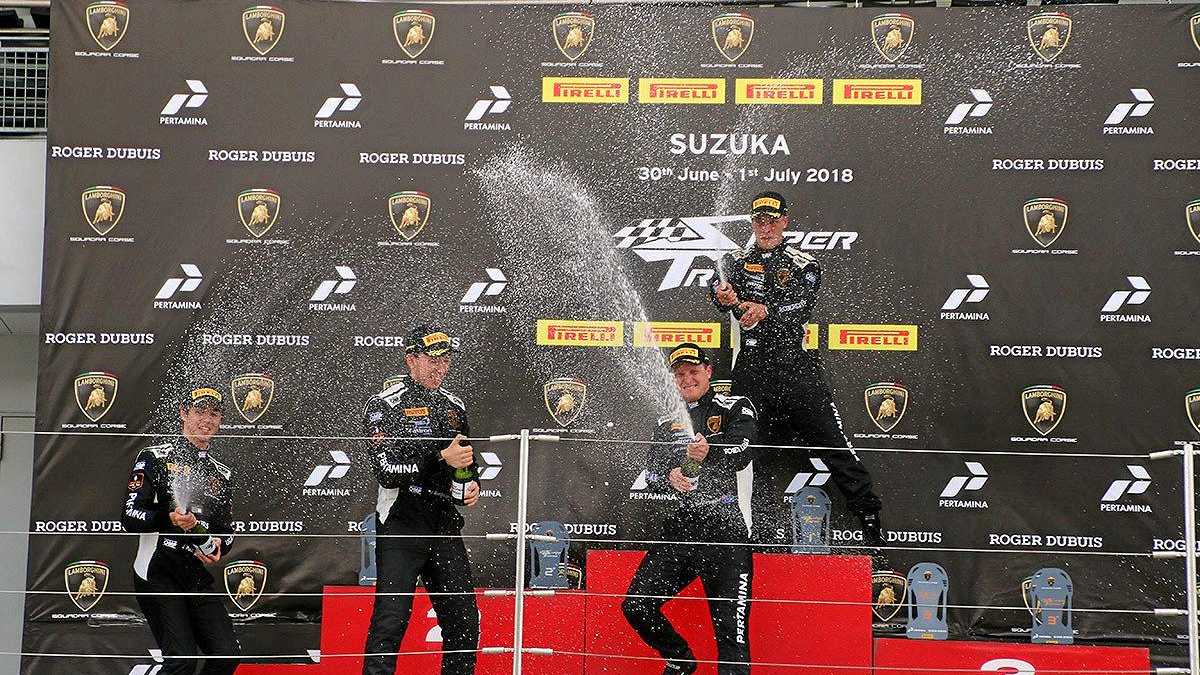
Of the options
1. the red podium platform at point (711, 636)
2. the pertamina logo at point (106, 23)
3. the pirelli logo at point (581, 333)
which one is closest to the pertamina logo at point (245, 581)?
the red podium platform at point (711, 636)

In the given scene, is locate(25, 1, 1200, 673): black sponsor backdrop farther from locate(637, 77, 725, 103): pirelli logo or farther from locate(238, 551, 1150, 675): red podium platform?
locate(238, 551, 1150, 675): red podium platform

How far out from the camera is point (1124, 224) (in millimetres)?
7141

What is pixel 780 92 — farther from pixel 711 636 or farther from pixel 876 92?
pixel 711 636

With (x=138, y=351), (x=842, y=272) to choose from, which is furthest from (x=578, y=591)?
(x=138, y=351)

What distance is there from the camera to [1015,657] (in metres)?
6.80

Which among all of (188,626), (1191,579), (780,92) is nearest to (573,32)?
(780,92)

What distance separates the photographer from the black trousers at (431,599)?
637 cm

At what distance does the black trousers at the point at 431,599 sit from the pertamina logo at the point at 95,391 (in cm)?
179

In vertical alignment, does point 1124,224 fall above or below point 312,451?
above

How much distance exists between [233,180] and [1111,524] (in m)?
4.92

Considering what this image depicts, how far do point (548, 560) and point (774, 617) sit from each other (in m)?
1.31

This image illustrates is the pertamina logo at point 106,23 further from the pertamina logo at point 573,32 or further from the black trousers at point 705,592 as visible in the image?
the black trousers at point 705,592

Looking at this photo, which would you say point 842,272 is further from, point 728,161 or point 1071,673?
point 1071,673

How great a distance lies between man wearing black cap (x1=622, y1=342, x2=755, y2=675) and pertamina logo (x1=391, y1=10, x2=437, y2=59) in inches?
85.3
